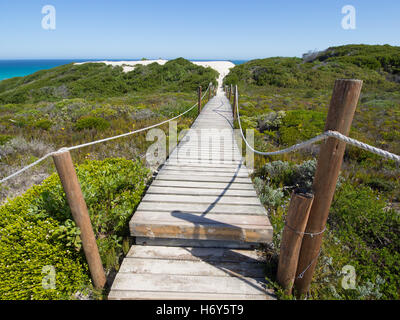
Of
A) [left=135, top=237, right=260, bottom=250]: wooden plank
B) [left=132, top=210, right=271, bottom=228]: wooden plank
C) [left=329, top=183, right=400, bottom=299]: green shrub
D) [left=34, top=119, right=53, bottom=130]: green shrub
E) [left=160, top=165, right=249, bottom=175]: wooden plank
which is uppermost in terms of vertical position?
[left=132, top=210, right=271, bottom=228]: wooden plank

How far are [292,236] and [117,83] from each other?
35.0 meters

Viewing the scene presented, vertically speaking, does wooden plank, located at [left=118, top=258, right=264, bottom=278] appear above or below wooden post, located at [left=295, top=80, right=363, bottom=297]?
below

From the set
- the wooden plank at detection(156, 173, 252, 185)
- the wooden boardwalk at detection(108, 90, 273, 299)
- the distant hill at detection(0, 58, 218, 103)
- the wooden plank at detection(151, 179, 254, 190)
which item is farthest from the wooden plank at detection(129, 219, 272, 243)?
the distant hill at detection(0, 58, 218, 103)

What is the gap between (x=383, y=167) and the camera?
6082 millimetres

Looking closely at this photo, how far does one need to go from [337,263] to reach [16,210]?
420cm

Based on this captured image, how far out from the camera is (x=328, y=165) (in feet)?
5.69

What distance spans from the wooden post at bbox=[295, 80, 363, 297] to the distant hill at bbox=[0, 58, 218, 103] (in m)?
26.6

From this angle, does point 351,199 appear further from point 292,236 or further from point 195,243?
point 195,243

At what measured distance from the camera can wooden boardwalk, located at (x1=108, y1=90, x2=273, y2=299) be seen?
2215 millimetres

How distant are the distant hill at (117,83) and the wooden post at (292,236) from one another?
26.6m

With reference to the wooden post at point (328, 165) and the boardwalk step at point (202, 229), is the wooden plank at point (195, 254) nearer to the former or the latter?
the boardwalk step at point (202, 229)

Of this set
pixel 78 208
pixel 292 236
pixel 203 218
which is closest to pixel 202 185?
pixel 203 218

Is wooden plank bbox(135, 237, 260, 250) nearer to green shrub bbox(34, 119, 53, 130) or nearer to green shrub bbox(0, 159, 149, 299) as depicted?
green shrub bbox(0, 159, 149, 299)

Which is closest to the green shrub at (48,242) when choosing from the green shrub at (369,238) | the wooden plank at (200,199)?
the wooden plank at (200,199)
